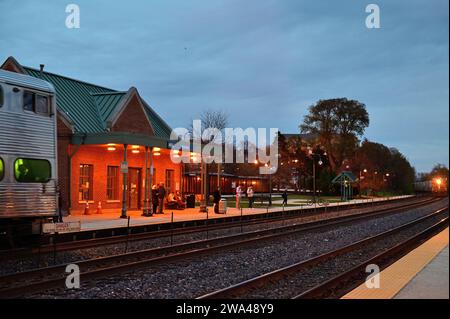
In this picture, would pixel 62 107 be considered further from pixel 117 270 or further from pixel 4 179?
pixel 117 270

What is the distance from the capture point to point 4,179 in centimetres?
1333

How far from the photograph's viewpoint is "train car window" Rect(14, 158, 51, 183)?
45.1ft

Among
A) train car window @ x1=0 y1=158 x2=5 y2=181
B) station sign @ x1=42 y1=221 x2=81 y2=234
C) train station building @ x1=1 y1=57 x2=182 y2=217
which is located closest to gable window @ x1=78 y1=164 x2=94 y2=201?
train station building @ x1=1 y1=57 x2=182 y2=217

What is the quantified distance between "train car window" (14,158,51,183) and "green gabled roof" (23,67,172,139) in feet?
44.2

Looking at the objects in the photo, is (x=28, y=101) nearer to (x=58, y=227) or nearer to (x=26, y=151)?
(x=26, y=151)

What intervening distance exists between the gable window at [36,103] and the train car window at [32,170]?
143cm

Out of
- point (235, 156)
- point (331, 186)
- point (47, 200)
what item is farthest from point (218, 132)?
point (47, 200)

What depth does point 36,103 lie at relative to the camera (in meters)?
14.7

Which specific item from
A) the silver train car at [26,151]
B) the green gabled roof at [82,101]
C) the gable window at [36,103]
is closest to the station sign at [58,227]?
the silver train car at [26,151]

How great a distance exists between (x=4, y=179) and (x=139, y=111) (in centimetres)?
2231

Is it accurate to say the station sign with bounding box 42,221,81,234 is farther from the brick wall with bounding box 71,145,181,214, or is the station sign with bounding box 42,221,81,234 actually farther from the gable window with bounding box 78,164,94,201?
the gable window with bounding box 78,164,94,201

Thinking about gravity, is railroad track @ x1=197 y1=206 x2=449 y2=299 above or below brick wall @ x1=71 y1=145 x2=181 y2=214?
below

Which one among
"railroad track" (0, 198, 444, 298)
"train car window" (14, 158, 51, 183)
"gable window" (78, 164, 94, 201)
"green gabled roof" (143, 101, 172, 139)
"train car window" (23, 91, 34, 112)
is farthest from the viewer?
"green gabled roof" (143, 101, 172, 139)

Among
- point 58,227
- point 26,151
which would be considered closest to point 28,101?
point 26,151
